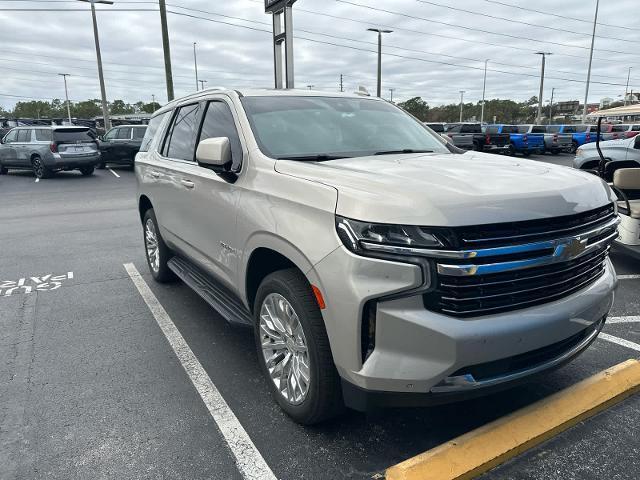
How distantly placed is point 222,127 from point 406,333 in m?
2.31

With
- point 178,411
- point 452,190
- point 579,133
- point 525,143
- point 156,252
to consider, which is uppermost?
point 452,190

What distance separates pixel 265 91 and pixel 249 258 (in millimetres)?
1538

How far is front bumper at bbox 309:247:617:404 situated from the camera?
210cm

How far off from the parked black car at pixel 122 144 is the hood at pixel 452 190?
58.9 ft

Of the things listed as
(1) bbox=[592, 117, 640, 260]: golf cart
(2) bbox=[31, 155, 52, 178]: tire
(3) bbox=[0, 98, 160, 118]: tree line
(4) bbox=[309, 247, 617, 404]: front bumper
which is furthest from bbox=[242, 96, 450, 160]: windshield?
(3) bbox=[0, 98, 160, 118]: tree line

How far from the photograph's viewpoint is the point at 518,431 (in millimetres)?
2607

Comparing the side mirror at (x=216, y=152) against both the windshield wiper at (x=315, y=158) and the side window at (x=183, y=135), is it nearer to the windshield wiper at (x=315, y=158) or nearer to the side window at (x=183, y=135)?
the windshield wiper at (x=315, y=158)

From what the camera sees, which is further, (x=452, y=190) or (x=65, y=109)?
(x=65, y=109)

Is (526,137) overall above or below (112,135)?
below

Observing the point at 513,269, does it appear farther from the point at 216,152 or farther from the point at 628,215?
the point at 628,215

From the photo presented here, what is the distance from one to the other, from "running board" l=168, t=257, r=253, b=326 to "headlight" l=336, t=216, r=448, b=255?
1356mm

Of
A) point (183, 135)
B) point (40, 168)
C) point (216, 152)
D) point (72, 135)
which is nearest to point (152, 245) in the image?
point (183, 135)

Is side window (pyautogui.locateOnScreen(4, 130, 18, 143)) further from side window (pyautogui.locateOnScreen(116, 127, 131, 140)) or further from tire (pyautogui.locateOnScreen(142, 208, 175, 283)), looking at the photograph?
tire (pyautogui.locateOnScreen(142, 208, 175, 283))

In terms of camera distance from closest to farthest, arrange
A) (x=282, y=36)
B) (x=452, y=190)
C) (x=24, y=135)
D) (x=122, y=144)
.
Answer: (x=452, y=190) → (x=282, y=36) → (x=24, y=135) → (x=122, y=144)
